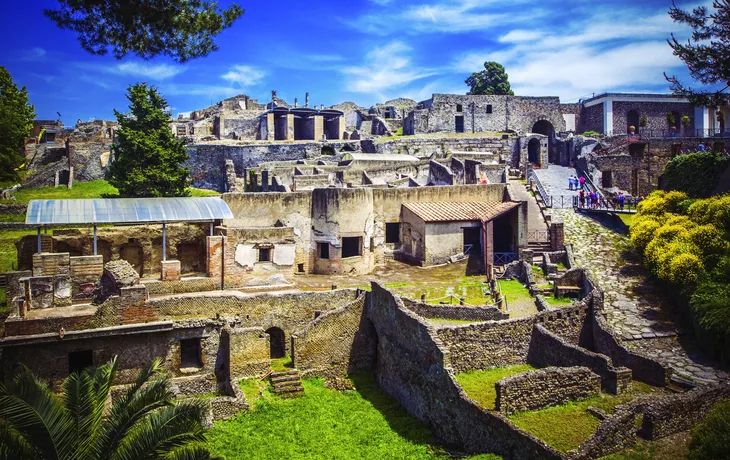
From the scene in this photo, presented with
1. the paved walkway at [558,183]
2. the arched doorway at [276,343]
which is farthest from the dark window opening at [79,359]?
the paved walkway at [558,183]

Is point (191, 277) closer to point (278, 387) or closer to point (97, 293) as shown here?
point (97, 293)

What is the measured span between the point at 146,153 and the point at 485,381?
21.7 metres

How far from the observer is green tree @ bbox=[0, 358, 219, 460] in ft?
33.6

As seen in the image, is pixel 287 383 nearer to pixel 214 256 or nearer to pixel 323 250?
pixel 214 256

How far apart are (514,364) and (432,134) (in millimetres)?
32624

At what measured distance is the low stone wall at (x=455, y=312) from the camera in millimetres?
19953

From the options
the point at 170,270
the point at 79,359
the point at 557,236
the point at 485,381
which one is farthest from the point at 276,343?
the point at 557,236

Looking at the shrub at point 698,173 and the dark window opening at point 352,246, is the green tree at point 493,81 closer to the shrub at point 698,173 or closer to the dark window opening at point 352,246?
the shrub at point 698,173

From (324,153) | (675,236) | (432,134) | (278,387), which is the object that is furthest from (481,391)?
(432,134)

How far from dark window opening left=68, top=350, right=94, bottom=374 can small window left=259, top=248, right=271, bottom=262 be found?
7.71 meters

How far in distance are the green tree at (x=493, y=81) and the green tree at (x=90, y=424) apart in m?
52.4

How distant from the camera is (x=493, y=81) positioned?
2386 inches

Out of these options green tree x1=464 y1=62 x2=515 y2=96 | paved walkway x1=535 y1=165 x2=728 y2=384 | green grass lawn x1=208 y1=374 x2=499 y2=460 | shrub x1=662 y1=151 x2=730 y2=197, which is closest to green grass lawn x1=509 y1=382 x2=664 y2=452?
green grass lawn x1=208 y1=374 x2=499 y2=460

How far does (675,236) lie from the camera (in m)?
23.4
